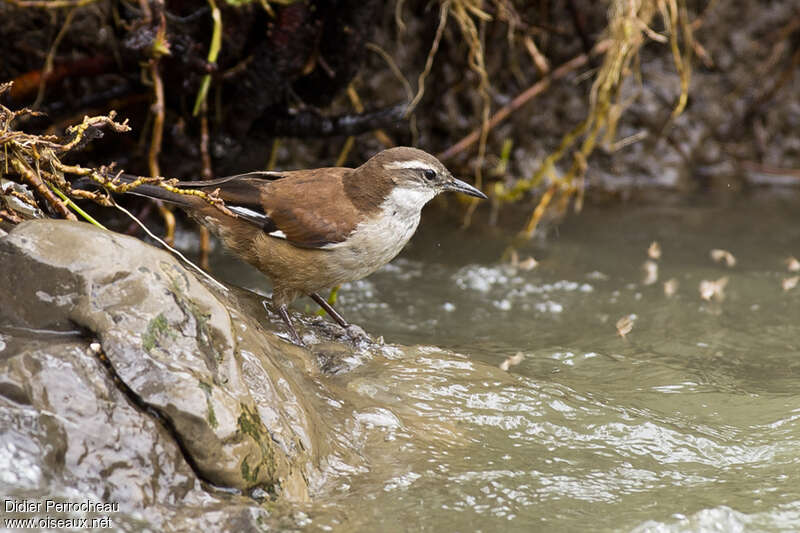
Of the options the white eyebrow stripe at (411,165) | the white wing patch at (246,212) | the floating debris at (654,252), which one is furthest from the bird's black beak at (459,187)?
the floating debris at (654,252)

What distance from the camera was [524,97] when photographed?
7.89m

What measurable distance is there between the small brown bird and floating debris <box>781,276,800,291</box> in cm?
290

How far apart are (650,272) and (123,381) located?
184 inches

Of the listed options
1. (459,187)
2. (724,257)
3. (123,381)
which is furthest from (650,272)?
(123,381)

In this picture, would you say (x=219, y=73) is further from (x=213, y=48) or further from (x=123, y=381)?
(x=123, y=381)

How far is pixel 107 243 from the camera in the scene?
320cm

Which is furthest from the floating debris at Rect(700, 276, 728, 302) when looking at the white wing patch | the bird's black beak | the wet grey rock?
the wet grey rock

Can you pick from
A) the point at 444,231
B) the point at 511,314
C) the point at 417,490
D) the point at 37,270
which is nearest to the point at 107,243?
the point at 37,270

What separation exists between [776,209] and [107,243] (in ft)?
22.0

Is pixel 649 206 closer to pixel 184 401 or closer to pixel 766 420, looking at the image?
pixel 766 420

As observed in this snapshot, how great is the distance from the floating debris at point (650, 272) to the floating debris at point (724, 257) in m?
0.50

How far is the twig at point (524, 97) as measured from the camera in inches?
298

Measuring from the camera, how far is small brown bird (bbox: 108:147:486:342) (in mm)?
4637

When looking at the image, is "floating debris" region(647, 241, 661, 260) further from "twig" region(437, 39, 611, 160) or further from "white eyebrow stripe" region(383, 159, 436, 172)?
"white eyebrow stripe" region(383, 159, 436, 172)
